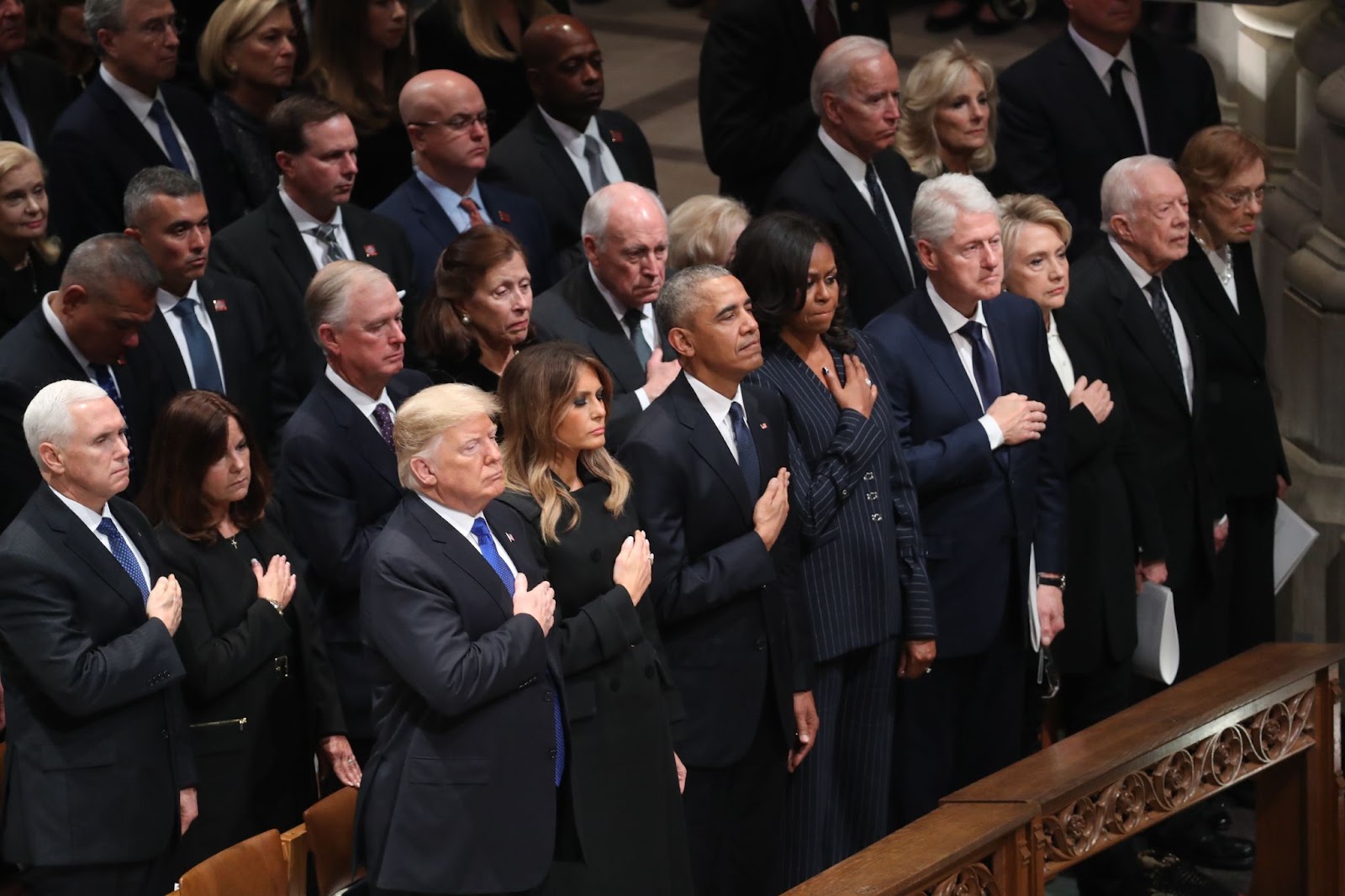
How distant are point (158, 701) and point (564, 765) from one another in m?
0.87

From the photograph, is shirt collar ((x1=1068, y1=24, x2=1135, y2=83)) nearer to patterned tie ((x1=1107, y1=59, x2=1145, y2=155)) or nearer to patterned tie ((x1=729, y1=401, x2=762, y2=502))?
patterned tie ((x1=1107, y1=59, x2=1145, y2=155))

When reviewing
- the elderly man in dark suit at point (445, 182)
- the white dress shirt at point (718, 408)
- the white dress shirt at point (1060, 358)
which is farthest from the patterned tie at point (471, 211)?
the white dress shirt at point (1060, 358)

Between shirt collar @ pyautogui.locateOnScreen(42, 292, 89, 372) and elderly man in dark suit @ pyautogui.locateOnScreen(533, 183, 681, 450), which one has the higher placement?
shirt collar @ pyautogui.locateOnScreen(42, 292, 89, 372)

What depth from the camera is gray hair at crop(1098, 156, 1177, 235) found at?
17.8 feet

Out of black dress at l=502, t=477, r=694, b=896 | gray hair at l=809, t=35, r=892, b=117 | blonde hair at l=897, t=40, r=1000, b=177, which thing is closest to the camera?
black dress at l=502, t=477, r=694, b=896

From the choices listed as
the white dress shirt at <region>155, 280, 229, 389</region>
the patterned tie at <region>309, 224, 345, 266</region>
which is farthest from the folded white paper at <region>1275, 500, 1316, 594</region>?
the white dress shirt at <region>155, 280, 229, 389</region>

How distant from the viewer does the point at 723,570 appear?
175 inches

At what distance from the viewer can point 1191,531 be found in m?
5.64

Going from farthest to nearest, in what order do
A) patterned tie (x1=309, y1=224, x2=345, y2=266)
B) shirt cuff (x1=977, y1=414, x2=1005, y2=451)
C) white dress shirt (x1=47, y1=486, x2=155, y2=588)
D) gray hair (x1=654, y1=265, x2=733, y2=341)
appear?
patterned tie (x1=309, y1=224, x2=345, y2=266)
shirt cuff (x1=977, y1=414, x2=1005, y2=451)
gray hair (x1=654, y1=265, x2=733, y2=341)
white dress shirt (x1=47, y1=486, x2=155, y2=588)

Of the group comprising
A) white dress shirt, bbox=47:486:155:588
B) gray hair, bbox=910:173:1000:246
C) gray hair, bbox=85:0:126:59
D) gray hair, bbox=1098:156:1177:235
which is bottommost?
gray hair, bbox=1098:156:1177:235

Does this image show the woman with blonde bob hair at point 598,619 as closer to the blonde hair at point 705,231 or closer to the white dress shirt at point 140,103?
the blonde hair at point 705,231

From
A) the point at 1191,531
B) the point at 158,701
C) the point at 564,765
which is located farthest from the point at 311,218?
the point at 1191,531

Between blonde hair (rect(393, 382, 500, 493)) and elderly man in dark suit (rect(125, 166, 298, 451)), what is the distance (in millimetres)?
1344

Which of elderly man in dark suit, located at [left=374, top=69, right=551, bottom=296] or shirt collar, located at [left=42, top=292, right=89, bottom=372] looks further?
elderly man in dark suit, located at [left=374, top=69, right=551, bottom=296]
